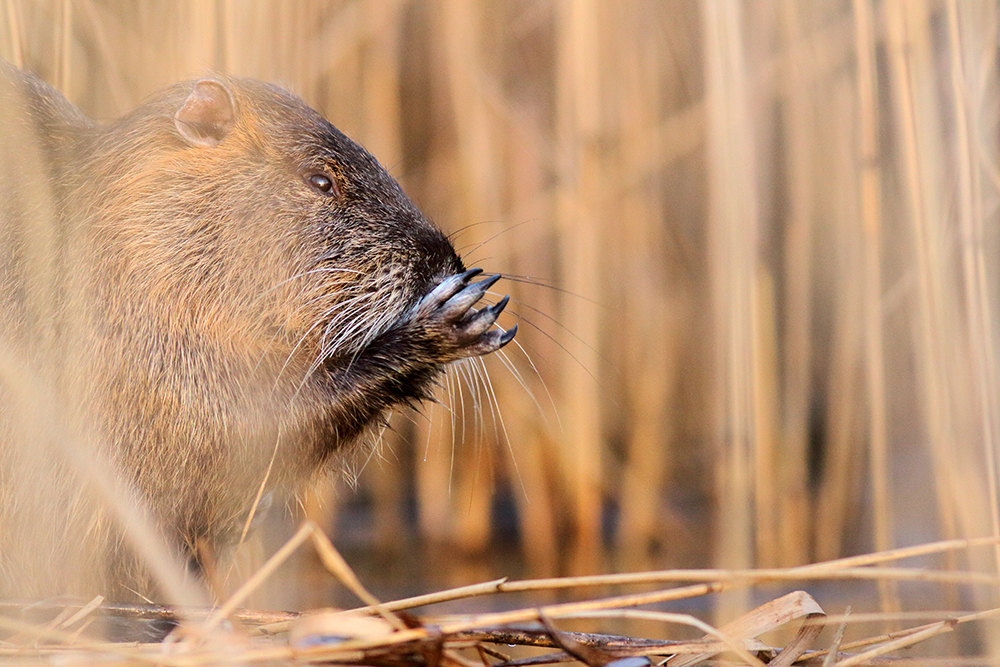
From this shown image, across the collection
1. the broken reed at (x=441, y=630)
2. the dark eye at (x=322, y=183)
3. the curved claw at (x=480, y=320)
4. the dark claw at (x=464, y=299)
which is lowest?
the broken reed at (x=441, y=630)

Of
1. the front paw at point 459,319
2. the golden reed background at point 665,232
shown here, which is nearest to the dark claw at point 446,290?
the front paw at point 459,319

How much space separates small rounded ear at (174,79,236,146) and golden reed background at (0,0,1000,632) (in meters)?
0.35

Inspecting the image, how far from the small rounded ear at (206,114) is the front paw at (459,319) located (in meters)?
0.64

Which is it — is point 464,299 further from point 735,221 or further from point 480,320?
point 735,221

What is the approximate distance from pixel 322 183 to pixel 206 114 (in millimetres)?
313

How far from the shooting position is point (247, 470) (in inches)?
98.6

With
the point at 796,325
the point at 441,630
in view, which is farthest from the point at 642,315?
the point at 441,630

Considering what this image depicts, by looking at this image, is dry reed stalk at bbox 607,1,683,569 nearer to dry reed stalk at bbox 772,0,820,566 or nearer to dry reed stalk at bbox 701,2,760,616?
dry reed stalk at bbox 772,0,820,566

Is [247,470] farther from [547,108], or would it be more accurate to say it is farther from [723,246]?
[547,108]

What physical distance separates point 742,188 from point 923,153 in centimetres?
50

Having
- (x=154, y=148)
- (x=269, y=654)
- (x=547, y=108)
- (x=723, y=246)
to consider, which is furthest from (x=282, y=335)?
(x=547, y=108)

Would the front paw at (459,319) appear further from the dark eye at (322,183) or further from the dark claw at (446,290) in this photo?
the dark eye at (322,183)

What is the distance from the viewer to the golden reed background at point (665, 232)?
3.10 meters

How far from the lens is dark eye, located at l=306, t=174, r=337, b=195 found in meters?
2.62
